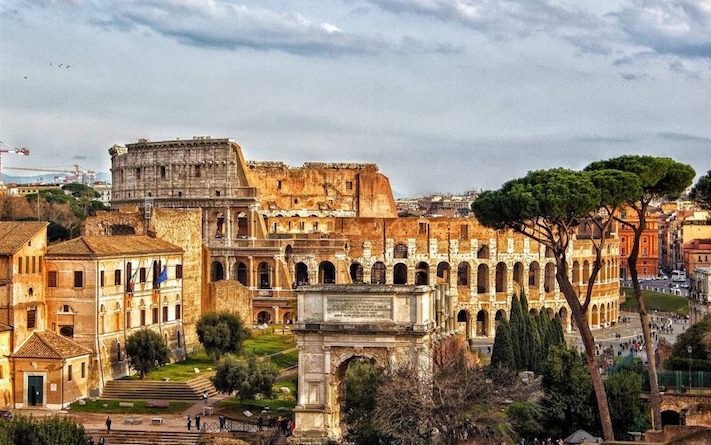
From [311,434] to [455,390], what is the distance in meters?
5.82

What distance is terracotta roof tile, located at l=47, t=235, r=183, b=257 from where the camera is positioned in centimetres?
4744

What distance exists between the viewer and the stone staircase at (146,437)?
3988 centimetres

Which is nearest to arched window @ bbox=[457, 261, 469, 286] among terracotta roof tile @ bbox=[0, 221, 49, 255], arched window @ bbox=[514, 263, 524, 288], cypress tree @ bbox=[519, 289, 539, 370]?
arched window @ bbox=[514, 263, 524, 288]

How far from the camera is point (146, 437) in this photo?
132 feet

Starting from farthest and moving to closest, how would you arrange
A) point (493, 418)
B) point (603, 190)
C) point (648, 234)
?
point (648, 234) → point (603, 190) → point (493, 418)

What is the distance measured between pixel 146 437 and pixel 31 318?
29.3 ft

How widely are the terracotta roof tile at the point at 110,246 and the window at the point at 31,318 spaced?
99.1 inches

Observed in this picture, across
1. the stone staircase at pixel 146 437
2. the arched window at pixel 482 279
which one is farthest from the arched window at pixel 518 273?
the stone staircase at pixel 146 437

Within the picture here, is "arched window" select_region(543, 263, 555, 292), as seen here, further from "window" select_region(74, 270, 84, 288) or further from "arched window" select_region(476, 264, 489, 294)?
"window" select_region(74, 270, 84, 288)

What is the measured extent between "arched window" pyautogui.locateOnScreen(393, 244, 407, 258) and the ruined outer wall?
33.1m

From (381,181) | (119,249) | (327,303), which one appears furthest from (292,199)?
(327,303)

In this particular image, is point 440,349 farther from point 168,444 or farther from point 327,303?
point 168,444

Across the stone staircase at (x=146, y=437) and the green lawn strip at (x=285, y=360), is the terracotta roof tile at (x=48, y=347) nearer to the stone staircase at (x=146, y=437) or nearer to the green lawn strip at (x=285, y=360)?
the stone staircase at (x=146, y=437)

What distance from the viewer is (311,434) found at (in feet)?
126
